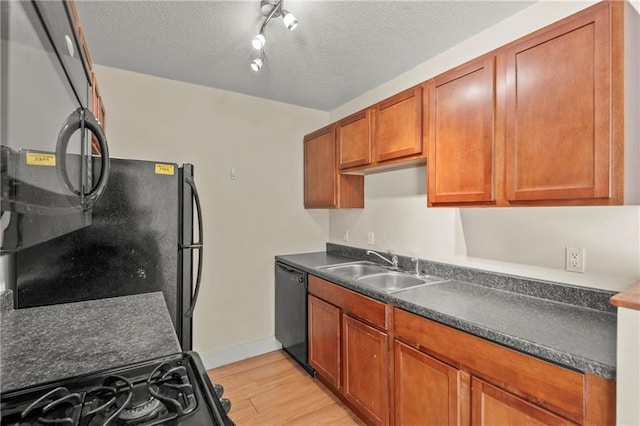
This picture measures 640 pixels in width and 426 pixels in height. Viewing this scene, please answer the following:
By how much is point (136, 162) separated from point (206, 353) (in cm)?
183

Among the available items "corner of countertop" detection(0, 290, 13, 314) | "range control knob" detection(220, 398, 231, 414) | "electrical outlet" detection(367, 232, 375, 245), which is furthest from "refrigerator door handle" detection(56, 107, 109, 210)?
"electrical outlet" detection(367, 232, 375, 245)

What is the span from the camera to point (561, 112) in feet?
4.18

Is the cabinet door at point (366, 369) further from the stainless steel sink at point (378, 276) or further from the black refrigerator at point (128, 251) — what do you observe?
the black refrigerator at point (128, 251)

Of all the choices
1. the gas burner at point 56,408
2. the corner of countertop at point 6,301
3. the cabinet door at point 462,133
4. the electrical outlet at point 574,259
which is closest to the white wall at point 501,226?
the electrical outlet at point 574,259

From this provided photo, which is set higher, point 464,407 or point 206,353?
point 464,407

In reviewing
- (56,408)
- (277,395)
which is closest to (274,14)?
(56,408)

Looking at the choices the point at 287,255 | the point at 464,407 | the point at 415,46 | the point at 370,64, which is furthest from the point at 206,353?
the point at 415,46

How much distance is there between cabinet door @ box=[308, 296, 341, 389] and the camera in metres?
2.17

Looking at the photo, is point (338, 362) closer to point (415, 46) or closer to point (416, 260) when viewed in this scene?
point (416, 260)

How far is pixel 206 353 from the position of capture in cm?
272

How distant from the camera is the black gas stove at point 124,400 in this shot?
67 centimetres

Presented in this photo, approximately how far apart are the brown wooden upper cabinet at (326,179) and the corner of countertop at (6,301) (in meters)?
2.14

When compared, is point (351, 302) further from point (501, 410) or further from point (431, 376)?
point (501, 410)

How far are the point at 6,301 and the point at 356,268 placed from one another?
7.18 feet
